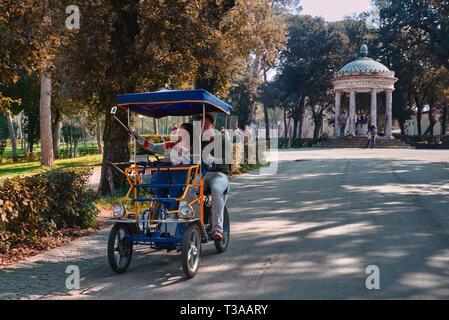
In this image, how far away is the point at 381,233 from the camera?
24.4ft

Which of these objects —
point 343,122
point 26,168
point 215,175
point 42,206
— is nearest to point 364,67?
point 343,122

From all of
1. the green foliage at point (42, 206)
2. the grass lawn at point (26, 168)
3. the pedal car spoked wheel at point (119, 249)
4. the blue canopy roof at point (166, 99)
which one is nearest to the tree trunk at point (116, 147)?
the green foliage at point (42, 206)

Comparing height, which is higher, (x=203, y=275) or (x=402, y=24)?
(x=402, y=24)

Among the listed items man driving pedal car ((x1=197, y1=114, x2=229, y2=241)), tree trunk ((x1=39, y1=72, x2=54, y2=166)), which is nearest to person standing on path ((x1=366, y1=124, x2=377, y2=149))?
tree trunk ((x1=39, y1=72, x2=54, y2=166))

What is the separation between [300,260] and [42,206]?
4.38 meters

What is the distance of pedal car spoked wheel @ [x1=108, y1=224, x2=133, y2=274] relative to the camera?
5.48 meters

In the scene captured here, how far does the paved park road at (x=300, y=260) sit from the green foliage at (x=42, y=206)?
0.68m

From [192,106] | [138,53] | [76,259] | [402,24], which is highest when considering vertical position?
[402,24]

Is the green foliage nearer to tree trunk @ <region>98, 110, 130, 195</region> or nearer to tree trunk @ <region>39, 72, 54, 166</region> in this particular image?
tree trunk @ <region>98, 110, 130, 195</region>

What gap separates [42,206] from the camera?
7.17 meters

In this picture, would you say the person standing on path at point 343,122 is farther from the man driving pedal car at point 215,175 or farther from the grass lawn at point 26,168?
the man driving pedal car at point 215,175
